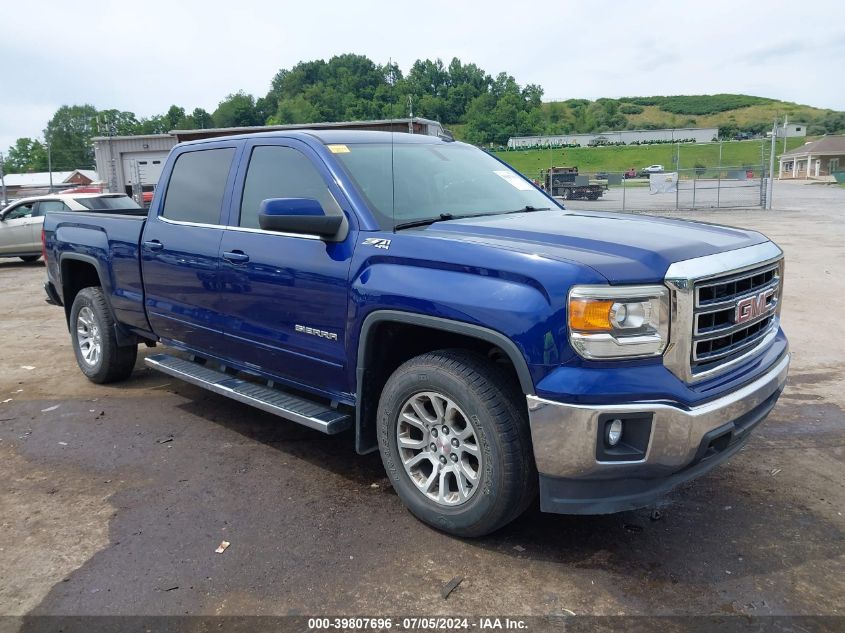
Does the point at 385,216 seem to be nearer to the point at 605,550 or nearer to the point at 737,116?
the point at 605,550

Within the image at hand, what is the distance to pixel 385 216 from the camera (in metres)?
3.83

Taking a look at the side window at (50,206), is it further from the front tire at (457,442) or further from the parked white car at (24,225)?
the front tire at (457,442)

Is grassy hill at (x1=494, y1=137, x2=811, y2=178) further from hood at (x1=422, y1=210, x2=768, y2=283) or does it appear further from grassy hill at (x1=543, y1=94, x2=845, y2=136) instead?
hood at (x1=422, y1=210, x2=768, y2=283)

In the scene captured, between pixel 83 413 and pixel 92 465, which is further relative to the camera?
pixel 83 413

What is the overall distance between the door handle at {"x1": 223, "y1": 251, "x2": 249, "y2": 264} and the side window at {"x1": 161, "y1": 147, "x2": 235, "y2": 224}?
361mm

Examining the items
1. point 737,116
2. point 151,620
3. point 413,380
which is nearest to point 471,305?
point 413,380

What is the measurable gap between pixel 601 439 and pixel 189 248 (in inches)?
122

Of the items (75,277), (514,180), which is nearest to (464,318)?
(514,180)

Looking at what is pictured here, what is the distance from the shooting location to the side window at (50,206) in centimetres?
1532

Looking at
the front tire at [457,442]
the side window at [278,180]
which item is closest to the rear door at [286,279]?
the side window at [278,180]

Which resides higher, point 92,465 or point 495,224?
point 495,224

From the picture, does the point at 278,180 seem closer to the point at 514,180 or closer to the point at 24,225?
the point at 514,180

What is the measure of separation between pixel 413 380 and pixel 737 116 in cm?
18932

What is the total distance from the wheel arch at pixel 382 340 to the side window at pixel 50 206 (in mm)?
13602
